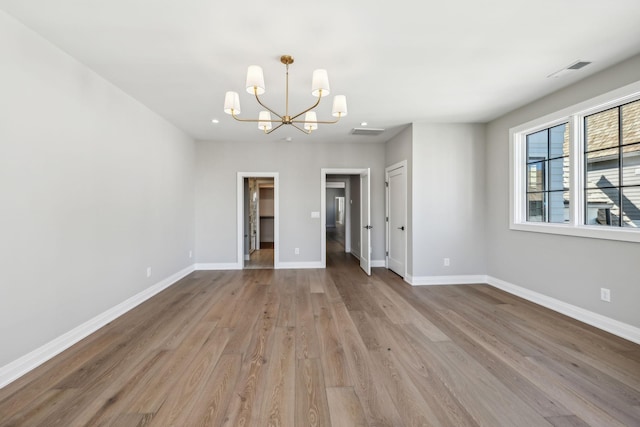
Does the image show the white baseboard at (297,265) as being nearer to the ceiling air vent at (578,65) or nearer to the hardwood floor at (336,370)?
the hardwood floor at (336,370)

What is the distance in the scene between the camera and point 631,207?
8.80 ft

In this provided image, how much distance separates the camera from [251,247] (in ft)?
24.6

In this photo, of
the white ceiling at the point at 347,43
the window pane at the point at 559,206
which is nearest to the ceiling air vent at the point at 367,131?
the white ceiling at the point at 347,43

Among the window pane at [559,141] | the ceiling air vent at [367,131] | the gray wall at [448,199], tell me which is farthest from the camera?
the ceiling air vent at [367,131]

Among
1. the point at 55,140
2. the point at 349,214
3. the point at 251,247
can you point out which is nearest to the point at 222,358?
the point at 55,140

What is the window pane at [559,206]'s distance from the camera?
3.30m

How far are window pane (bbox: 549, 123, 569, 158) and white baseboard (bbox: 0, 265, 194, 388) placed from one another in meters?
5.62

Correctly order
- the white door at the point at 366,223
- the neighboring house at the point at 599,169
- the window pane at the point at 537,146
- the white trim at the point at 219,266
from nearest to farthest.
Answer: the neighboring house at the point at 599,169 → the window pane at the point at 537,146 → the white door at the point at 366,223 → the white trim at the point at 219,266

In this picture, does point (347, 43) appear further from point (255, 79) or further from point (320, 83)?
point (255, 79)

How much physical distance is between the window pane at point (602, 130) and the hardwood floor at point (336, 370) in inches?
76.8

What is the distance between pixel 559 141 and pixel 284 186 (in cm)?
439

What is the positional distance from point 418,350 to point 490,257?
114 inches

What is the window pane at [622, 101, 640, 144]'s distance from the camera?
2625 mm

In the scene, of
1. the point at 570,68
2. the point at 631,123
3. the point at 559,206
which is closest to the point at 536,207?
the point at 559,206
